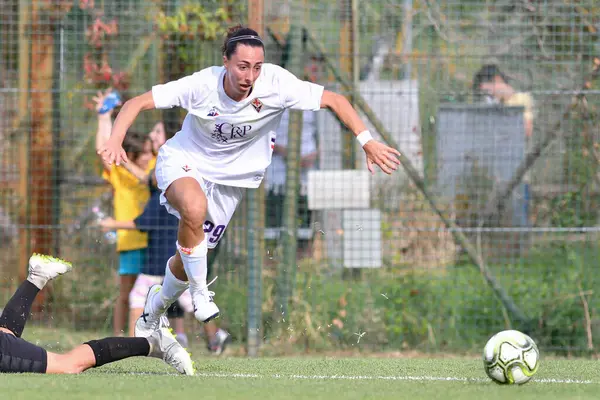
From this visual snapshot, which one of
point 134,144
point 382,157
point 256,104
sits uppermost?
point 256,104

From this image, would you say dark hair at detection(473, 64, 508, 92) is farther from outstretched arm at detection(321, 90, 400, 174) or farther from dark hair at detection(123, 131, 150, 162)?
dark hair at detection(123, 131, 150, 162)

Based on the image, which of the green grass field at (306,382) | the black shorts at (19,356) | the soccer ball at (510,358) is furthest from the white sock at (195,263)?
the soccer ball at (510,358)

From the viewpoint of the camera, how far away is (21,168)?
411 inches

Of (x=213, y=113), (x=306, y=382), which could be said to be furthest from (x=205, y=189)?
(x=306, y=382)

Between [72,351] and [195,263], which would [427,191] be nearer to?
[195,263]

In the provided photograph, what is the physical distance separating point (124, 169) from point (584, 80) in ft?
13.9

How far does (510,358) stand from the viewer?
5961 mm

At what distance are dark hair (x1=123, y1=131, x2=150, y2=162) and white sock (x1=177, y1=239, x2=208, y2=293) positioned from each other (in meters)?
3.20

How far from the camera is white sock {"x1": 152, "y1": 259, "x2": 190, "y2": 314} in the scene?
24.1 ft

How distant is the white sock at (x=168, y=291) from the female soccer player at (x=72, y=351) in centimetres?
59

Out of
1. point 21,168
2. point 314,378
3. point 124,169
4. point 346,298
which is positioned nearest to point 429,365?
point 314,378

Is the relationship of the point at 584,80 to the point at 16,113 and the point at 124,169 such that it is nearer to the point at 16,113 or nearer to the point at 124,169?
the point at 124,169

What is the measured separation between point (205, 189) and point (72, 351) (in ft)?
4.79

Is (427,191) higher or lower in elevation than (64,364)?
higher
